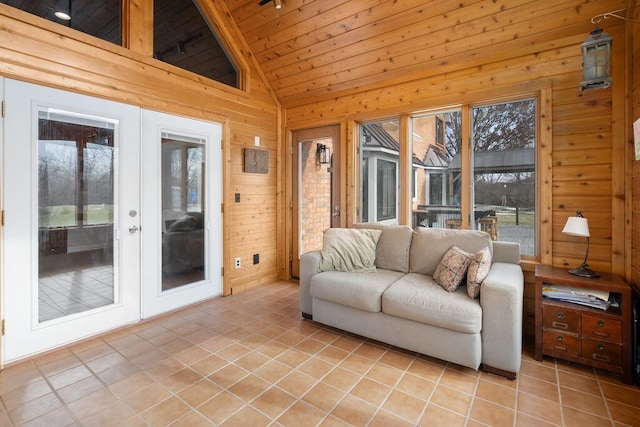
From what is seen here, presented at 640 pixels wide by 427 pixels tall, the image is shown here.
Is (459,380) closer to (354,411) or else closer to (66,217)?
(354,411)

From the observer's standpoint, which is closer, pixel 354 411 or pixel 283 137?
pixel 354 411

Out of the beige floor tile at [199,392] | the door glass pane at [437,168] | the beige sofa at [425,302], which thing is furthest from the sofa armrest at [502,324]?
the beige floor tile at [199,392]

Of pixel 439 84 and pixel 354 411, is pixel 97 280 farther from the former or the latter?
pixel 439 84

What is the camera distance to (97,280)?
2.81 metres

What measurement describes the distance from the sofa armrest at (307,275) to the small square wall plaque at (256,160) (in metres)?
1.61

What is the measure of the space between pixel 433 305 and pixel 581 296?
1070 mm

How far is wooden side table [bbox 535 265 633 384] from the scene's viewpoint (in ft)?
6.83

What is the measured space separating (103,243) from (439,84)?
12.1ft

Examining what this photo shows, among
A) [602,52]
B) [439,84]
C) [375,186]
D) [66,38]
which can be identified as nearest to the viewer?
[602,52]

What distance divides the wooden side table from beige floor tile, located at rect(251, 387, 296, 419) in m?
1.93

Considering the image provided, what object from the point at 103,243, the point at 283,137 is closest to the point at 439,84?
the point at 283,137

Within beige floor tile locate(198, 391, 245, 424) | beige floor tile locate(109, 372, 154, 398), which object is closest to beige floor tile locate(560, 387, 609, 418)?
beige floor tile locate(198, 391, 245, 424)

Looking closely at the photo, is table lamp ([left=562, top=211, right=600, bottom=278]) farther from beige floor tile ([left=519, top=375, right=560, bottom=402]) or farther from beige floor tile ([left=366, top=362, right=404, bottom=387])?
beige floor tile ([left=366, top=362, right=404, bottom=387])

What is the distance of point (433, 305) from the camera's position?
2289 mm
